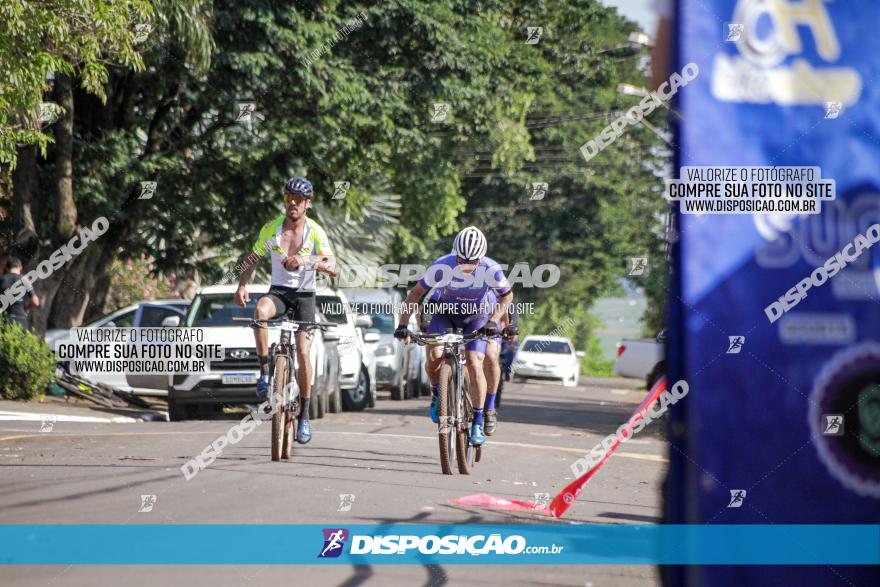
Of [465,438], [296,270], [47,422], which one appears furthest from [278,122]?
[465,438]

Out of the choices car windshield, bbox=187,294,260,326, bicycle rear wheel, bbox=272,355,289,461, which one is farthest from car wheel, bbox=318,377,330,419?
bicycle rear wheel, bbox=272,355,289,461

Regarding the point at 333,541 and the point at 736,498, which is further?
the point at 333,541

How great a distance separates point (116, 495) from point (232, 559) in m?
2.66

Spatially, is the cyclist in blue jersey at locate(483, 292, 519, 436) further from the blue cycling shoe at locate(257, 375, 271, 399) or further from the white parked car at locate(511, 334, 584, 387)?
the white parked car at locate(511, 334, 584, 387)

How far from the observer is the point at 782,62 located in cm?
456

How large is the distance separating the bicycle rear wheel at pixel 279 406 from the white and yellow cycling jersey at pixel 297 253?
2.49 feet

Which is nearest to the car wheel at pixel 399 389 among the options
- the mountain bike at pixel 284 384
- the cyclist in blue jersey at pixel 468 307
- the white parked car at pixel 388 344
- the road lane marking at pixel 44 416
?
the white parked car at pixel 388 344

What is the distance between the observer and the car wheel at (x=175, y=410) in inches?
714

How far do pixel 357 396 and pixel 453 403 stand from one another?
33.3 ft

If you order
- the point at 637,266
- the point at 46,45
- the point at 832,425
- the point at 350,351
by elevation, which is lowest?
the point at 832,425

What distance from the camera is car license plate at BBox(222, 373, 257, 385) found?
17.9 meters

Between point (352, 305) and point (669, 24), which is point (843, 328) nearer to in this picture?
point (669, 24)

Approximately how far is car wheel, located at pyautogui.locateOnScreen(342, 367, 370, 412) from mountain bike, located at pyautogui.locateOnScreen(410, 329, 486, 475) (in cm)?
970

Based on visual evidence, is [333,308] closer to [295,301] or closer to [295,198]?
[295,301]
